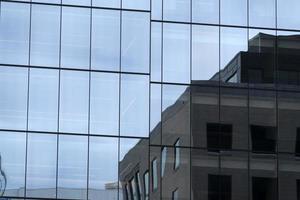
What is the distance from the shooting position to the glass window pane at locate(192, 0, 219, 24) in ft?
138

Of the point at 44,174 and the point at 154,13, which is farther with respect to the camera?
the point at 154,13

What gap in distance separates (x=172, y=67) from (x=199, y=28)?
2.23 metres

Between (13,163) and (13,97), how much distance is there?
9.41 feet

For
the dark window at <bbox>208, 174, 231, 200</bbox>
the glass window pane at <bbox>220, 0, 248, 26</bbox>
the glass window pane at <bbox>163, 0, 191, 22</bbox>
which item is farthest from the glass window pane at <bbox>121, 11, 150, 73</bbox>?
the dark window at <bbox>208, 174, 231, 200</bbox>

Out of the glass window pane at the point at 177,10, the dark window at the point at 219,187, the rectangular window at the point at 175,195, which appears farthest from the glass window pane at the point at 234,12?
the rectangular window at the point at 175,195

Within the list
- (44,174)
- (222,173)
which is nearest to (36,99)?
(44,174)

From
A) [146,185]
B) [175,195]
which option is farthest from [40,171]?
[175,195]

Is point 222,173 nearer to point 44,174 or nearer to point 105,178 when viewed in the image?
point 105,178

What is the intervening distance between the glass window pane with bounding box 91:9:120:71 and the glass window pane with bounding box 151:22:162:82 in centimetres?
150

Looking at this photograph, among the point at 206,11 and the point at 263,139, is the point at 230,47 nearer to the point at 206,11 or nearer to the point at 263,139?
the point at 206,11

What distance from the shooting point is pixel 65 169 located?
128 ft

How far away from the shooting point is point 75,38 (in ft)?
134

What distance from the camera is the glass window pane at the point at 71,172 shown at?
39094 mm

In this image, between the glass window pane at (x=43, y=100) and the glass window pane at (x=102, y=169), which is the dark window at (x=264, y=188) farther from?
the glass window pane at (x=43, y=100)
